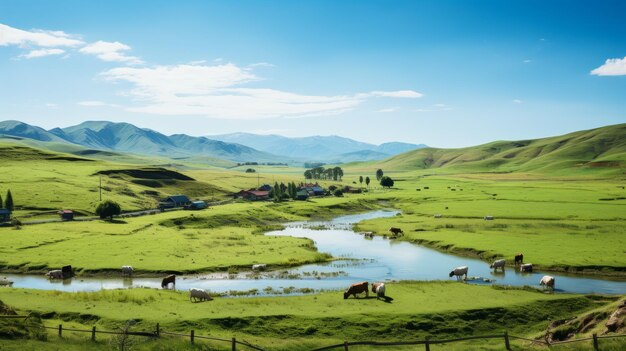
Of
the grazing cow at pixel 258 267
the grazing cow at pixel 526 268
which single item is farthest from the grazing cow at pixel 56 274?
the grazing cow at pixel 526 268

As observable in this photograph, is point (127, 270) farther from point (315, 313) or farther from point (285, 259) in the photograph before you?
point (315, 313)

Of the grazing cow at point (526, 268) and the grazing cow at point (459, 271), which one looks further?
the grazing cow at point (526, 268)

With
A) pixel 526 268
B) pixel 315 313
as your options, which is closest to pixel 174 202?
pixel 526 268

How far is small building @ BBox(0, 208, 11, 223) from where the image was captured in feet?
343

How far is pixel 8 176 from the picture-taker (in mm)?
160875

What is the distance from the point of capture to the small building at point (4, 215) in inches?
4122

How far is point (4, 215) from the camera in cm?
10594

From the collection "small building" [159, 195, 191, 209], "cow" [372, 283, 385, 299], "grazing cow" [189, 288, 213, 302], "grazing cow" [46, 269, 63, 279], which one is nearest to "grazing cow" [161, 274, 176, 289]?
"grazing cow" [189, 288, 213, 302]

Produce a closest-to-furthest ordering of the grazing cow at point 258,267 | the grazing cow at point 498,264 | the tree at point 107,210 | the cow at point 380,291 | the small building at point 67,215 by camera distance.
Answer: the cow at point 380,291 < the grazing cow at point 498,264 < the grazing cow at point 258,267 < the small building at point 67,215 < the tree at point 107,210

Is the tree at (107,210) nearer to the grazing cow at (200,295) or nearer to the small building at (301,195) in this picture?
the grazing cow at (200,295)

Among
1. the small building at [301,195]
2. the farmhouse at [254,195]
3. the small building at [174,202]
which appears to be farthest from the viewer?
the small building at [301,195]

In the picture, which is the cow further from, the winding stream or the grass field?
the winding stream

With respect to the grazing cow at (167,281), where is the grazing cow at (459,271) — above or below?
above

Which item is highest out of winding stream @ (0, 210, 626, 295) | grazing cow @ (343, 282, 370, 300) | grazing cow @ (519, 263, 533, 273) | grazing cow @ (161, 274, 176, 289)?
grazing cow @ (343, 282, 370, 300)
